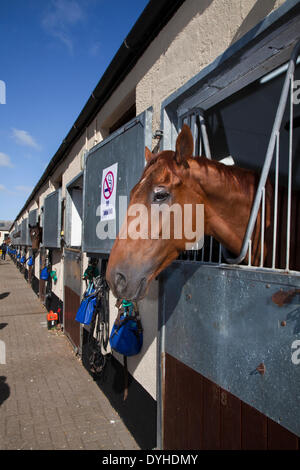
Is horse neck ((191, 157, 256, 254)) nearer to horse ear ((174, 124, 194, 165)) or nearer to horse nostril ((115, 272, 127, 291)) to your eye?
horse ear ((174, 124, 194, 165))

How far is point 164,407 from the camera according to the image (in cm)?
228

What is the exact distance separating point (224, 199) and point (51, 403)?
3.67 m

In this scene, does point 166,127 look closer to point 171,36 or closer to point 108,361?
point 171,36

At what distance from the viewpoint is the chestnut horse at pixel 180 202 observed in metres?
1.58

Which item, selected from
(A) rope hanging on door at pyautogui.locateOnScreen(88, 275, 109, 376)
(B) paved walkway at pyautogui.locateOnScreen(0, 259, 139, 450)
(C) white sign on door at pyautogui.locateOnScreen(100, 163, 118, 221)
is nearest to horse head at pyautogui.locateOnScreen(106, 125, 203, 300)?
(C) white sign on door at pyautogui.locateOnScreen(100, 163, 118, 221)

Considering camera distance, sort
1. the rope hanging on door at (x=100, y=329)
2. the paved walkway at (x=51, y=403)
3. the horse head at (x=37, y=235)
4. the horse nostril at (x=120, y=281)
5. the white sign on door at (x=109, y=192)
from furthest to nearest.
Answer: the horse head at (x=37, y=235), the rope hanging on door at (x=100, y=329), the paved walkway at (x=51, y=403), the white sign on door at (x=109, y=192), the horse nostril at (x=120, y=281)

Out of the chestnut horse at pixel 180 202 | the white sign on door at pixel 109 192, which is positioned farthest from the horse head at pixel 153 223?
the white sign on door at pixel 109 192

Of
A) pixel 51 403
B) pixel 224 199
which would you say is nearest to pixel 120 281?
pixel 224 199

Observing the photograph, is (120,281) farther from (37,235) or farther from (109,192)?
(37,235)

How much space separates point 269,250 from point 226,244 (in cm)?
35

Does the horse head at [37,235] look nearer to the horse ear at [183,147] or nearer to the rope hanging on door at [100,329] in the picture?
the rope hanging on door at [100,329]

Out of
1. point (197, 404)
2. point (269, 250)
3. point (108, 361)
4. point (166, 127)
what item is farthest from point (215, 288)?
point (108, 361)

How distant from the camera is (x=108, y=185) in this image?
2.96m

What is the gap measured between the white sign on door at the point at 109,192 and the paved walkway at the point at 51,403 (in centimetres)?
241
